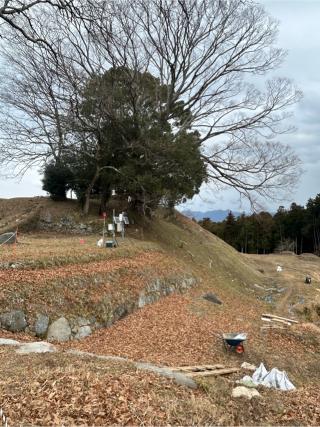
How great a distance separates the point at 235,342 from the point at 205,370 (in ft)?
7.27

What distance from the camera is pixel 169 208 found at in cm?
2344

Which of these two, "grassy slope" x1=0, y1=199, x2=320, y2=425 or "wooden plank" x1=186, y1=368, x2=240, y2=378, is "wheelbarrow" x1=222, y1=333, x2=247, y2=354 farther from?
"wooden plank" x1=186, y1=368, x2=240, y2=378

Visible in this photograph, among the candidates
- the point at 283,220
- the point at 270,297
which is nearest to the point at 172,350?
the point at 270,297

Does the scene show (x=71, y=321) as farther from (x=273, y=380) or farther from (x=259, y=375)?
(x=273, y=380)

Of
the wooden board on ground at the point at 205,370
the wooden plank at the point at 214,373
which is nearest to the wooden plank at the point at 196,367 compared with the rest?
the wooden board on ground at the point at 205,370

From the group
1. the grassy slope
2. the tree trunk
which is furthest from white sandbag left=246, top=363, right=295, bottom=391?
the tree trunk

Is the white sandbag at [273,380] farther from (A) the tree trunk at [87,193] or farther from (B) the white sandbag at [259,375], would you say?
(A) the tree trunk at [87,193]

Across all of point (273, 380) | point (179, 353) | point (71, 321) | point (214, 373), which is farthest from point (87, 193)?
point (273, 380)

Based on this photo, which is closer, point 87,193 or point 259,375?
point 259,375

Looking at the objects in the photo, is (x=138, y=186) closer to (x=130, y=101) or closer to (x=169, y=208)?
(x=169, y=208)

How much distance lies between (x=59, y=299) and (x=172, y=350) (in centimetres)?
338

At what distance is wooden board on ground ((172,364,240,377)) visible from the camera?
8312mm

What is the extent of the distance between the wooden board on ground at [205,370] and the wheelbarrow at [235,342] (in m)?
1.25

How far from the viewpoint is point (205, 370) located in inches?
352
